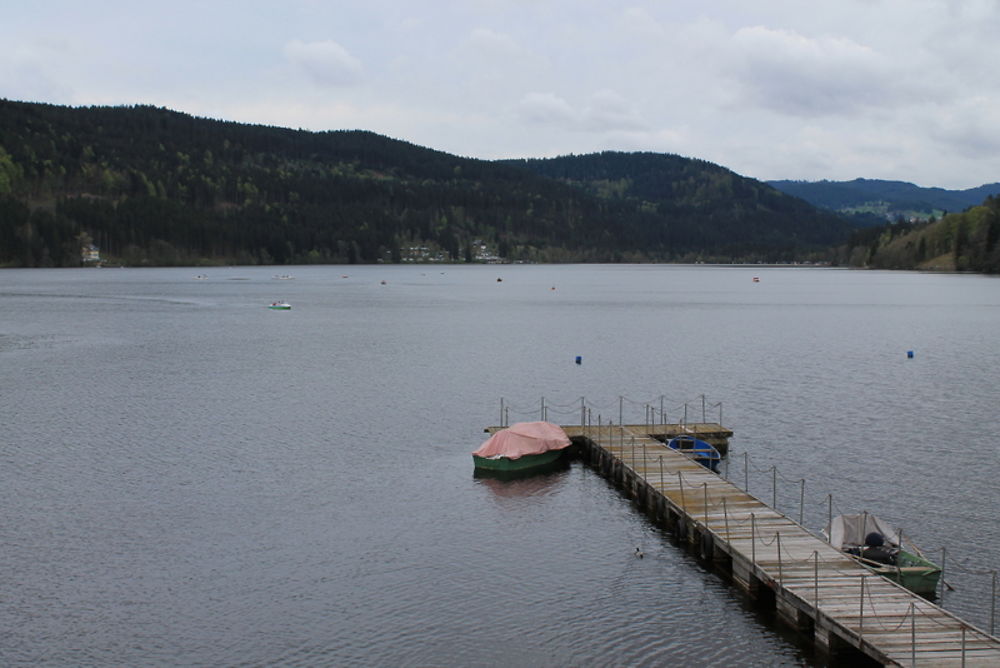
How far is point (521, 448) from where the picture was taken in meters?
49.7

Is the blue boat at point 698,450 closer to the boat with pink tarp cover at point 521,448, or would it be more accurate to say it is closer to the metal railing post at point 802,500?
the boat with pink tarp cover at point 521,448

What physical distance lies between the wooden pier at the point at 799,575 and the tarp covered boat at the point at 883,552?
828mm

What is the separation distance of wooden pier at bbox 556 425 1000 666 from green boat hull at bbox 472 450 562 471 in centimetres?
401

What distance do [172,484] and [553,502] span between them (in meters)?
18.7

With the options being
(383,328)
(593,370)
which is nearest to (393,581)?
(593,370)

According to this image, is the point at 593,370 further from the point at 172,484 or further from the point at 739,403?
the point at 172,484

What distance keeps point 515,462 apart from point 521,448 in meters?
0.92

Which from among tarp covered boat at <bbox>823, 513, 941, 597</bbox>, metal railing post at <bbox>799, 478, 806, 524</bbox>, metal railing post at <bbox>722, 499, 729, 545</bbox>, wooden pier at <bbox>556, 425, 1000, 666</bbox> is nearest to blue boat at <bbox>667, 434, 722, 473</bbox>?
wooden pier at <bbox>556, 425, 1000, 666</bbox>

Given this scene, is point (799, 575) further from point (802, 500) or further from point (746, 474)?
point (746, 474)

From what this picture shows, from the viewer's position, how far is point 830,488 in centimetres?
4494

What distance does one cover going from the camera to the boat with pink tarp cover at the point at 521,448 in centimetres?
4900

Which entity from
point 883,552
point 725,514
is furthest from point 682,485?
point 883,552

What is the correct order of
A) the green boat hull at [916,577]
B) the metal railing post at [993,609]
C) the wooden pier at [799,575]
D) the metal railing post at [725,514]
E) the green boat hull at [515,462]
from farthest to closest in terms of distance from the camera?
the green boat hull at [515,462] < the metal railing post at [725,514] < the green boat hull at [916,577] < the metal railing post at [993,609] < the wooden pier at [799,575]

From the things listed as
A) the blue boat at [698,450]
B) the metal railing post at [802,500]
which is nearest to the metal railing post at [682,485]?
the metal railing post at [802,500]
